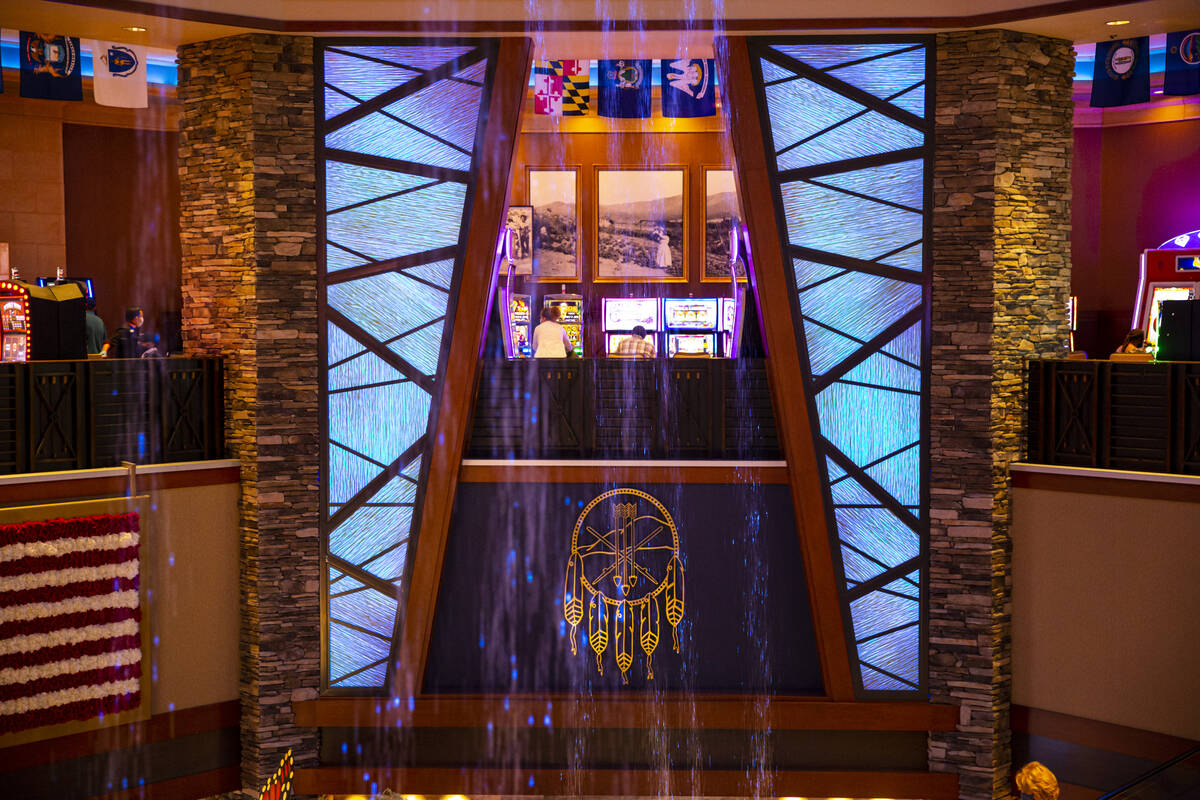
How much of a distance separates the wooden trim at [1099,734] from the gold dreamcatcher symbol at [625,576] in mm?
2859

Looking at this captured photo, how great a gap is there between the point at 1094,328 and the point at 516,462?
24.2 feet

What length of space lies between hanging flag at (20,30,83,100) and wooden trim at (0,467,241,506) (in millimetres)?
3087

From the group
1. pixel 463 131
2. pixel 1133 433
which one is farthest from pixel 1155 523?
pixel 463 131

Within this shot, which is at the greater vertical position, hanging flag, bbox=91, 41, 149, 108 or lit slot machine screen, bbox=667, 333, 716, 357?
hanging flag, bbox=91, 41, 149, 108

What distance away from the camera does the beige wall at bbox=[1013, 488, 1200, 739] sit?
6.81 meters

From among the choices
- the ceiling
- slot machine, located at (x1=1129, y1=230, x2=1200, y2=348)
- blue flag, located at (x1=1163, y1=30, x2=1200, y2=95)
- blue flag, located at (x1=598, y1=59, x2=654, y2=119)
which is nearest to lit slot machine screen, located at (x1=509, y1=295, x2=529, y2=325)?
blue flag, located at (x1=598, y1=59, x2=654, y2=119)

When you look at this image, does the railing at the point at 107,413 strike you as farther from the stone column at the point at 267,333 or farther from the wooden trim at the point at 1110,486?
the wooden trim at the point at 1110,486

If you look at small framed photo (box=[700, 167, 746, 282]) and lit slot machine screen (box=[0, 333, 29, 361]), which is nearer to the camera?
lit slot machine screen (box=[0, 333, 29, 361])

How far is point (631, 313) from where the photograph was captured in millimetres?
10883

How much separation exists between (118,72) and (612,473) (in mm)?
5158

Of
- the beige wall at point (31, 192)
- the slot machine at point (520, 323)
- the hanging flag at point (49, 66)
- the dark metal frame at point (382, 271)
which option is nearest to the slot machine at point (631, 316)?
the slot machine at point (520, 323)

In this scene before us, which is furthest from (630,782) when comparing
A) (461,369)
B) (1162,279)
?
(1162,279)

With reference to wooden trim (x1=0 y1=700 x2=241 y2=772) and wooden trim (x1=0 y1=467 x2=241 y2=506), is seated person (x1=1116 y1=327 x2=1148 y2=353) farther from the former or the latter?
wooden trim (x1=0 y1=700 x2=241 y2=772)

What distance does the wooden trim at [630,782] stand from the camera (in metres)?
7.50
